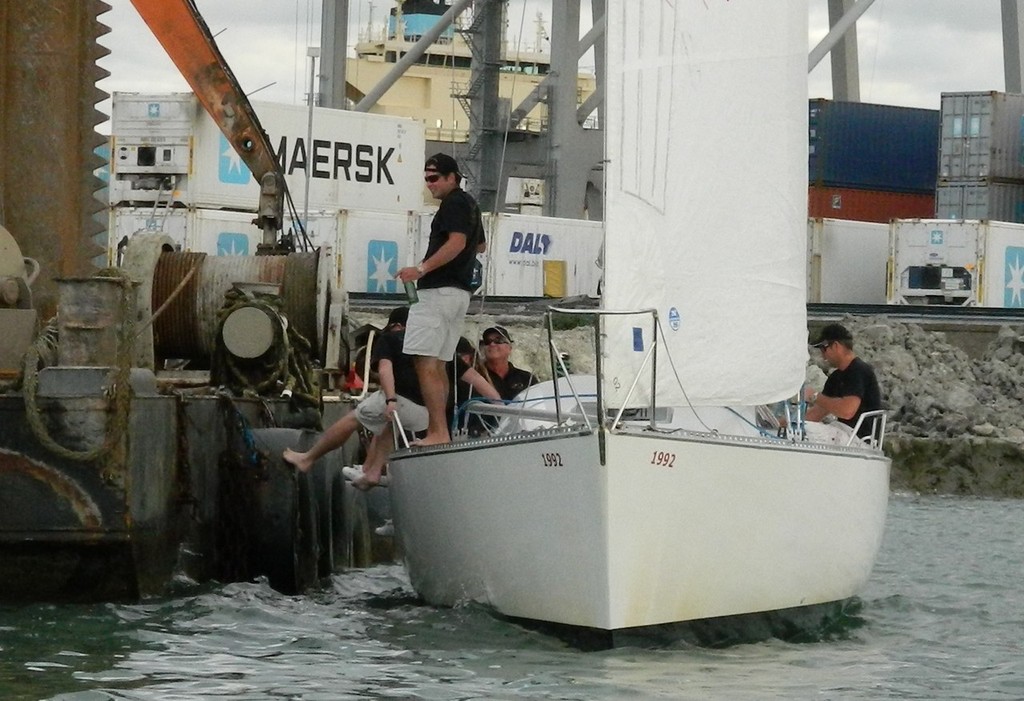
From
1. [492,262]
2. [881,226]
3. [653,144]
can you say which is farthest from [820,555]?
[881,226]

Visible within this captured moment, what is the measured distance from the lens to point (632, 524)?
29.8 feet

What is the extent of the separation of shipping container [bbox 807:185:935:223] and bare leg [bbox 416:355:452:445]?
107ft

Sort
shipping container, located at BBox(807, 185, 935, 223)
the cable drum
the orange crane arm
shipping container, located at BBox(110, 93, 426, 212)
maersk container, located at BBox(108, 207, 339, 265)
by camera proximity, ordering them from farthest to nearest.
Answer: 1. shipping container, located at BBox(807, 185, 935, 223)
2. shipping container, located at BBox(110, 93, 426, 212)
3. maersk container, located at BBox(108, 207, 339, 265)
4. the orange crane arm
5. the cable drum

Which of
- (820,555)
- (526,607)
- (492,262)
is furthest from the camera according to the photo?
(492,262)

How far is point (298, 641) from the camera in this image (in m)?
9.98

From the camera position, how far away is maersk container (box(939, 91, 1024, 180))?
132 ft

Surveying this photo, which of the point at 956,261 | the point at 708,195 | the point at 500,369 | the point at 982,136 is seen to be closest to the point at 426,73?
the point at 982,136

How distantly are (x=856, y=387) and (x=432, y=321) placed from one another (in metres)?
2.96

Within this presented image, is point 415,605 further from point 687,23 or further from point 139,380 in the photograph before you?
point 687,23

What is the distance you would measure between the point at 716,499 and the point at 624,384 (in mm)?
738

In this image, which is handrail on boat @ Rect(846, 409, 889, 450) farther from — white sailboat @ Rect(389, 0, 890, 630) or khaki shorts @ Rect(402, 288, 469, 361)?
khaki shorts @ Rect(402, 288, 469, 361)

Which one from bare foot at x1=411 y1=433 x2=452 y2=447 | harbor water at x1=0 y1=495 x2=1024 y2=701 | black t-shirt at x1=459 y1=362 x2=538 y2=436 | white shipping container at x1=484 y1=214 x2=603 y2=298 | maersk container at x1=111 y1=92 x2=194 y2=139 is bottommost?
harbor water at x1=0 y1=495 x2=1024 y2=701

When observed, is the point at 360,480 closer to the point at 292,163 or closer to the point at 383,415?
the point at 383,415

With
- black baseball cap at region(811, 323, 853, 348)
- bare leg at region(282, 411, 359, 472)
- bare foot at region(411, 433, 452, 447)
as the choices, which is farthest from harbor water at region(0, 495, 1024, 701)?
black baseball cap at region(811, 323, 853, 348)
